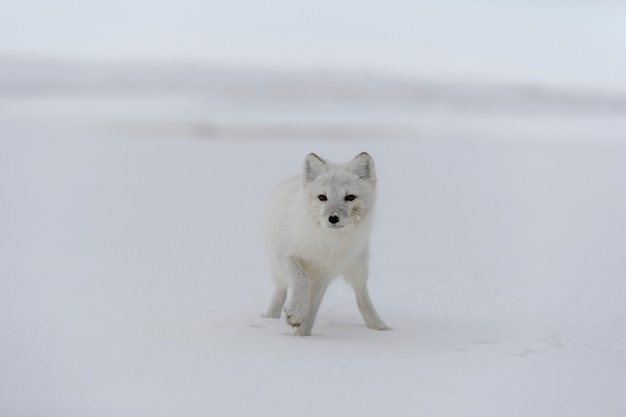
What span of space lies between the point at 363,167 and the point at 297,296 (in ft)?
2.16

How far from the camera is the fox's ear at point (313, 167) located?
362 centimetres

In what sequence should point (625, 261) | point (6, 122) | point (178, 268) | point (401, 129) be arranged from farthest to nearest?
point (401, 129) < point (6, 122) < point (625, 261) < point (178, 268)

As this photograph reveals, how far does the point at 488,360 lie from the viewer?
3275 mm

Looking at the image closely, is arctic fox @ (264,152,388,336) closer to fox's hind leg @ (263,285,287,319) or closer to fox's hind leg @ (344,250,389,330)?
fox's hind leg @ (344,250,389,330)

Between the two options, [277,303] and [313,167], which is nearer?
[313,167]

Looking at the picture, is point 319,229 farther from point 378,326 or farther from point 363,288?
point 378,326

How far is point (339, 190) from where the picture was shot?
3.53 metres

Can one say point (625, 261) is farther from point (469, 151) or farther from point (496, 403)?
point (469, 151)

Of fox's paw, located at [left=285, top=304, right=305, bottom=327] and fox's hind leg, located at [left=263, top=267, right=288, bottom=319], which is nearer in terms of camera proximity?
fox's paw, located at [left=285, top=304, right=305, bottom=327]

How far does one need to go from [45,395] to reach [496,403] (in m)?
1.44

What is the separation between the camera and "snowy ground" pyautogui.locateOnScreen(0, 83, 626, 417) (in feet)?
8.80

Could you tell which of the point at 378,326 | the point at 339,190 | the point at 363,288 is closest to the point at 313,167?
the point at 339,190

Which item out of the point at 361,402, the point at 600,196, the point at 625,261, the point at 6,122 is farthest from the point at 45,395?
the point at 6,122

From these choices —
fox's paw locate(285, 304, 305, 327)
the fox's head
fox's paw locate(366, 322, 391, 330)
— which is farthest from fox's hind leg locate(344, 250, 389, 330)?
fox's paw locate(285, 304, 305, 327)
